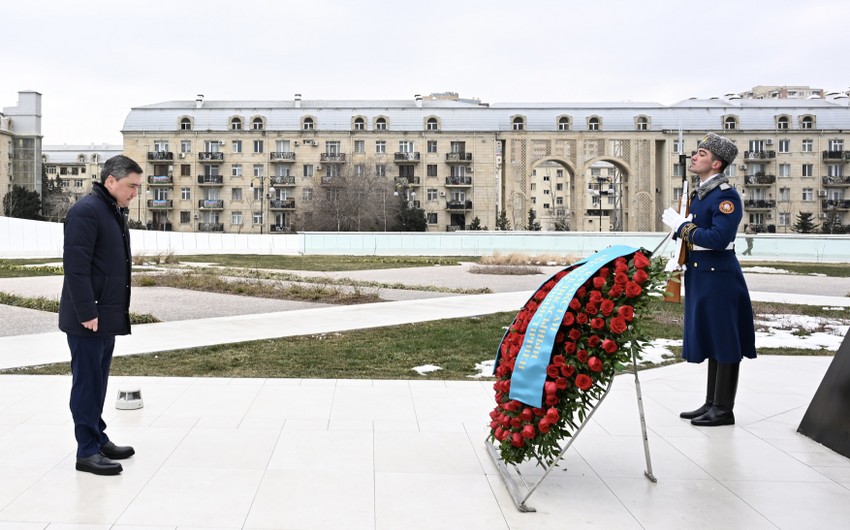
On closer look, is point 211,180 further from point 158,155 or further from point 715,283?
point 715,283

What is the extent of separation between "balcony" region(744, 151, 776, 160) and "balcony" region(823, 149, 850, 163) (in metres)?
5.81

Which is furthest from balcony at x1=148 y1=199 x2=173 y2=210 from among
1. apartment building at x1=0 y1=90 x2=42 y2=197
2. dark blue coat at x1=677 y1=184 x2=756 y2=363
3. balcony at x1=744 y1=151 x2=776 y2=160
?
dark blue coat at x1=677 y1=184 x2=756 y2=363

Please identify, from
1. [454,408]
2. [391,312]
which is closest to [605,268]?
[454,408]

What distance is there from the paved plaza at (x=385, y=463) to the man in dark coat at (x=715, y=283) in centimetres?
46

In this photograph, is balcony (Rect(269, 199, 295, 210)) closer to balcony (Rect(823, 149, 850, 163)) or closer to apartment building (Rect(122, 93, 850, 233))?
apartment building (Rect(122, 93, 850, 233))

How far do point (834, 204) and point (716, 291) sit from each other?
86.7 meters

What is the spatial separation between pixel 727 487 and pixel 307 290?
1355 centimetres

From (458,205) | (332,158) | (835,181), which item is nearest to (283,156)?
(332,158)

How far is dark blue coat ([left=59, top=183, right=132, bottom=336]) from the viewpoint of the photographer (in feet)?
14.7

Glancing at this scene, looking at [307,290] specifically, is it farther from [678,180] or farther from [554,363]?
[678,180]

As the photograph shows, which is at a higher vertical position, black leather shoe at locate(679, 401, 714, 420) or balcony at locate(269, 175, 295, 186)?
balcony at locate(269, 175, 295, 186)

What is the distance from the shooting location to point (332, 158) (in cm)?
7775

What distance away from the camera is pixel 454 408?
6344 millimetres

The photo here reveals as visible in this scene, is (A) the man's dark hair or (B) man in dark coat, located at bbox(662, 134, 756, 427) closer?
(A) the man's dark hair
